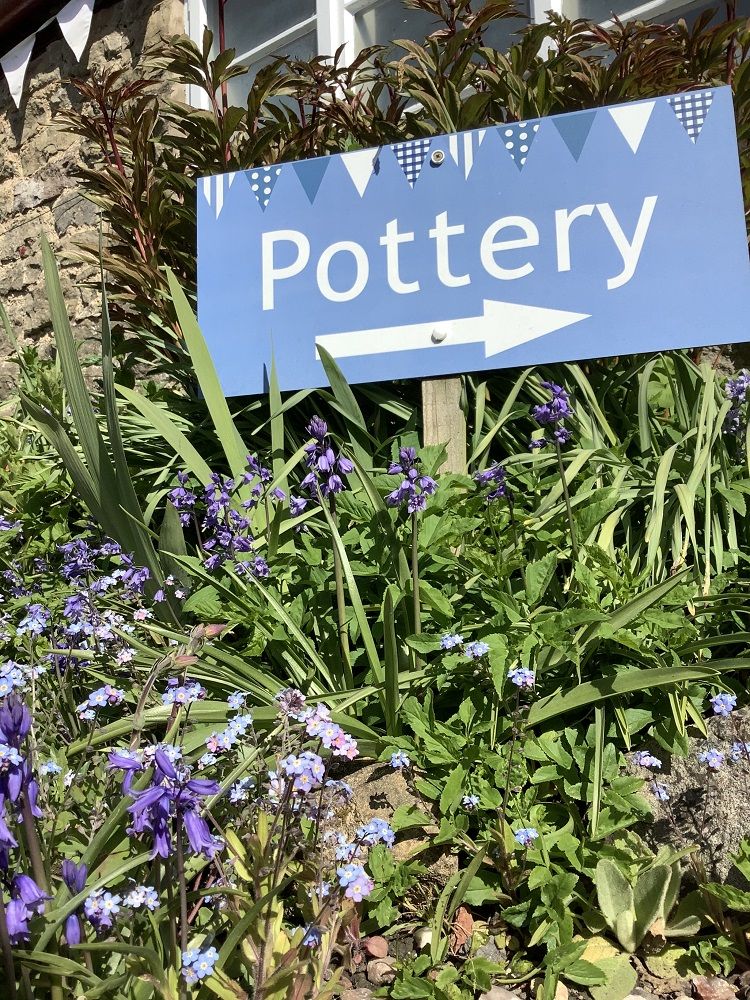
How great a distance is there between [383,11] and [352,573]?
335 centimetres

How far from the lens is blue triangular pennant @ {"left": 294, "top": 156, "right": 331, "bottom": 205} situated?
2.24 m

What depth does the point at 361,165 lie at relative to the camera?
2221mm

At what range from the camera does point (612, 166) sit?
6.66 feet

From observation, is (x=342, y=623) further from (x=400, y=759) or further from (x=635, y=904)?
(x=635, y=904)

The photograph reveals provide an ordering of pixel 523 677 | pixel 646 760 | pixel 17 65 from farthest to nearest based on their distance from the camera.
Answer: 1. pixel 17 65
2. pixel 646 760
3. pixel 523 677

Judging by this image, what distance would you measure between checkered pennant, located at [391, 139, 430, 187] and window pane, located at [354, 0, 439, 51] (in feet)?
6.06

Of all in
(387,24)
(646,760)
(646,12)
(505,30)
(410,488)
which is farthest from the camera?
(387,24)

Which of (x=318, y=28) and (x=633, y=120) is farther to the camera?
(x=318, y=28)

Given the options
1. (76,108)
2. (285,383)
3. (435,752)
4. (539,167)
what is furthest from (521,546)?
(76,108)

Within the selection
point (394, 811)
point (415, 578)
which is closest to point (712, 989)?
point (394, 811)

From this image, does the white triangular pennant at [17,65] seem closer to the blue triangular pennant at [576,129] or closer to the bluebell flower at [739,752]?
the blue triangular pennant at [576,129]

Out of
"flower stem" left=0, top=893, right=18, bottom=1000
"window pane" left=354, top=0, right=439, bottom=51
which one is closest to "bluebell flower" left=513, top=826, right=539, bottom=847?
"flower stem" left=0, top=893, right=18, bottom=1000

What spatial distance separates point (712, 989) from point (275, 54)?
446 centimetres

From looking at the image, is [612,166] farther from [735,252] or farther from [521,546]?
[521,546]
